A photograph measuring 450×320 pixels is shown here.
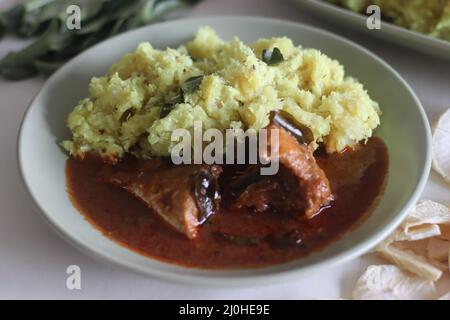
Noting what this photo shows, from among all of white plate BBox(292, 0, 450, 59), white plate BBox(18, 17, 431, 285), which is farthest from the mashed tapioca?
white plate BBox(292, 0, 450, 59)

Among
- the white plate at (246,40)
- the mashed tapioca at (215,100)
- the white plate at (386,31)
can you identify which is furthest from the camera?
the white plate at (386,31)

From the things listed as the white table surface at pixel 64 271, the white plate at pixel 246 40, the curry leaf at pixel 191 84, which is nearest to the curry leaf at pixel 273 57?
the curry leaf at pixel 191 84

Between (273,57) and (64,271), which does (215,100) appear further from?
(64,271)

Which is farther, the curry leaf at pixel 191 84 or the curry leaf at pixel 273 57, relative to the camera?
the curry leaf at pixel 273 57

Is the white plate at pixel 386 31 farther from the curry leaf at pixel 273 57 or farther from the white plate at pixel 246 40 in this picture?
the curry leaf at pixel 273 57

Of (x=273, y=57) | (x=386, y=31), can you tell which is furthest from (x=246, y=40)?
(x=386, y=31)
